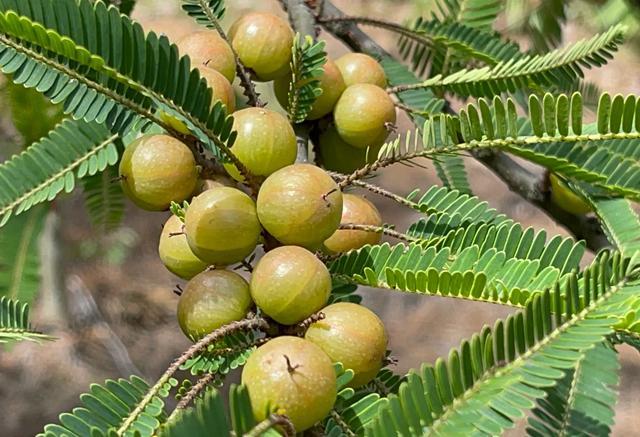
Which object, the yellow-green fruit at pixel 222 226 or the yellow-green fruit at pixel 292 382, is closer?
the yellow-green fruit at pixel 292 382

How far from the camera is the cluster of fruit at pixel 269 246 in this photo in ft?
1.97

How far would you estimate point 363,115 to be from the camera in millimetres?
932

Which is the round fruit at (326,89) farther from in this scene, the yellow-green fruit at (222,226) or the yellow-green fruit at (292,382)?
the yellow-green fruit at (292,382)

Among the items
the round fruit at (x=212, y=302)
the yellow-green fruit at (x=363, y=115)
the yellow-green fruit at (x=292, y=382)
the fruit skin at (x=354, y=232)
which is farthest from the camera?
the yellow-green fruit at (x=363, y=115)

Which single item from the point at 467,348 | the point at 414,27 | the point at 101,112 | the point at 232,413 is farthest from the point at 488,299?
the point at 414,27

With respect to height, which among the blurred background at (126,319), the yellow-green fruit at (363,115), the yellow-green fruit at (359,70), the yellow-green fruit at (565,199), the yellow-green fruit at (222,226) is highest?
the yellow-green fruit at (359,70)

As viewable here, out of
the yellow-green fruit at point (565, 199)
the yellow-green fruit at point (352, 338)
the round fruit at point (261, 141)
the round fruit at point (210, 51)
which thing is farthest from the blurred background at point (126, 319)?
the yellow-green fruit at point (352, 338)

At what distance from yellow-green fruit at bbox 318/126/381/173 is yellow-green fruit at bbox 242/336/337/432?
1.35 ft

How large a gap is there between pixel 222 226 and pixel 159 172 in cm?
11

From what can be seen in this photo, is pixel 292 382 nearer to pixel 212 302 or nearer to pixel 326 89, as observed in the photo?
pixel 212 302

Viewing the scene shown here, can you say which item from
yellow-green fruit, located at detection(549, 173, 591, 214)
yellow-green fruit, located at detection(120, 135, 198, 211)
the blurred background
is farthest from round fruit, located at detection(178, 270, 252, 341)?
the blurred background

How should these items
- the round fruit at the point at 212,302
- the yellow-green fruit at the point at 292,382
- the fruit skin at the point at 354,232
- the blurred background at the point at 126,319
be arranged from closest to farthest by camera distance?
1. the yellow-green fruit at the point at 292,382
2. the round fruit at the point at 212,302
3. the fruit skin at the point at 354,232
4. the blurred background at the point at 126,319

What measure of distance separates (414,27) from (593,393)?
29.9 inches

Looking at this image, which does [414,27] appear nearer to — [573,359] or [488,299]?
[488,299]
